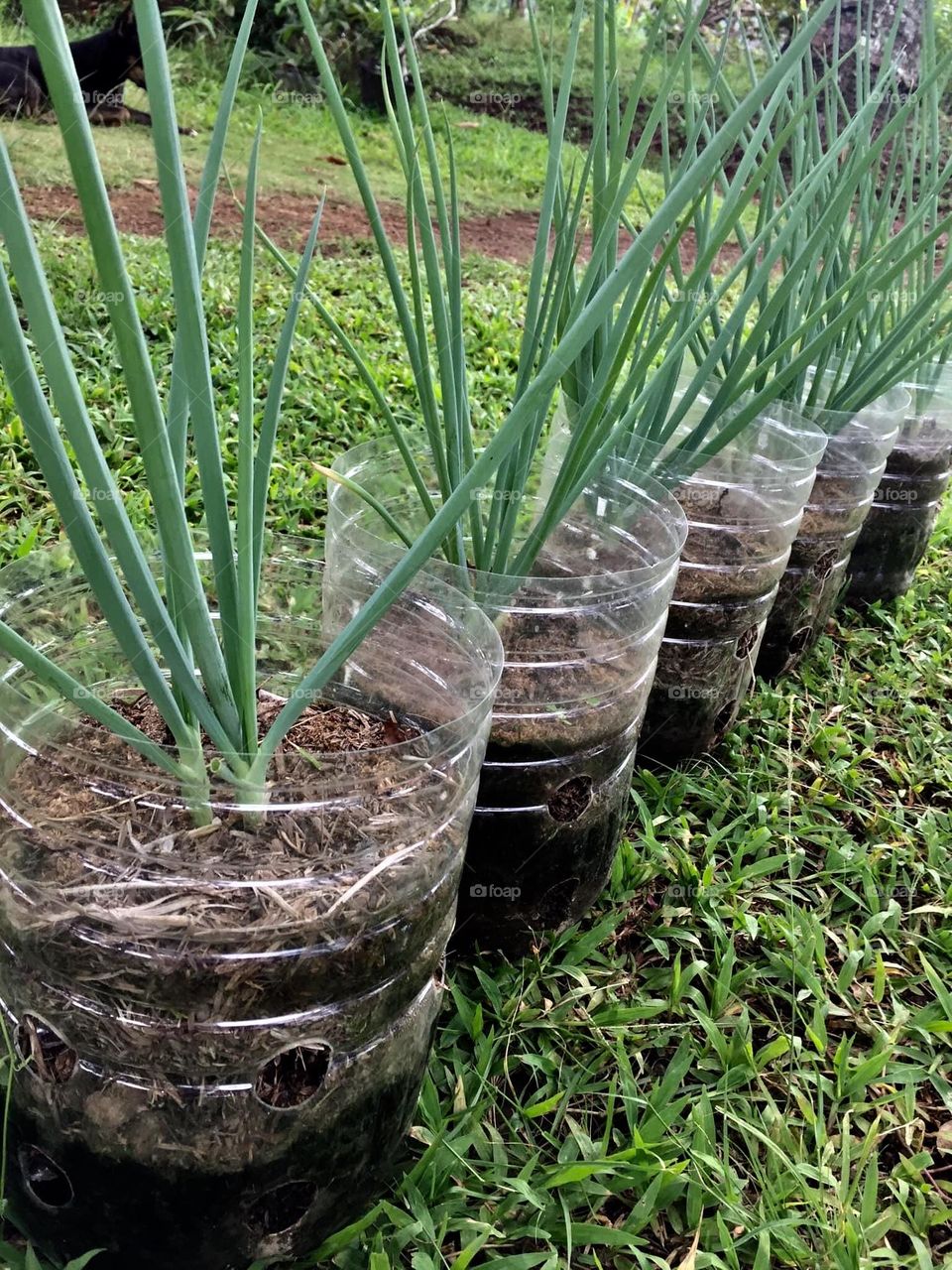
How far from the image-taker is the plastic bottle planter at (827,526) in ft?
5.37

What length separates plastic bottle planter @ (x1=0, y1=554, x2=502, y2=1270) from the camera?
0.61 metres

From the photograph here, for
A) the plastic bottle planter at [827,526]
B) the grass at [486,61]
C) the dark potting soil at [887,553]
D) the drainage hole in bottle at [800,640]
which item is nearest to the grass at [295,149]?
the grass at [486,61]

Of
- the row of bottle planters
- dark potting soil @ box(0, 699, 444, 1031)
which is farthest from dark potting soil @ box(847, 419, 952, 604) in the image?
dark potting soil @ box(0, 699, 444, 1031)

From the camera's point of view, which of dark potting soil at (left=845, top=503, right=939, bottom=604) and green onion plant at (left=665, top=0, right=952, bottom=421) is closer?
green onion plant at (left=665, top=0, right=952, bottom=421)

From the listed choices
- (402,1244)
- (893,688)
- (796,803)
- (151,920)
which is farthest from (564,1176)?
(893,688)

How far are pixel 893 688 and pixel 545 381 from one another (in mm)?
1343

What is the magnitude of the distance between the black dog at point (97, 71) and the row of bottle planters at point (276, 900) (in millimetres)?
2780

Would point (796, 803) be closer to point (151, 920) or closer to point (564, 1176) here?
point (564, 1176)

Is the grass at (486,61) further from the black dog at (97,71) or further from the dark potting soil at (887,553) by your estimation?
the dark potting soil at (887,553)

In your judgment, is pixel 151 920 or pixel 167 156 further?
pixel 151 920

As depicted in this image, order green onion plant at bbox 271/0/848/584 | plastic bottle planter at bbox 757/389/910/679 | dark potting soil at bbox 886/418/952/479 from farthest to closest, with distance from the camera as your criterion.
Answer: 1. dark potting soil at bbox 886/418/952/479
2. plastic bottle planter at bbox 757/389/910/679
3. green onion plant at bbox 271/0/848/584

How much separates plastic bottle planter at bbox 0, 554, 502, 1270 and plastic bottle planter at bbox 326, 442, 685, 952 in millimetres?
209

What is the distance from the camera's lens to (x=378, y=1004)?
0.70 m

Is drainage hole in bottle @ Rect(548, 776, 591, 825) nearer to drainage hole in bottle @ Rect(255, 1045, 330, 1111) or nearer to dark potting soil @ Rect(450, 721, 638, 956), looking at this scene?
dark potting soil @ Rect(450, 721, 638, 956)
